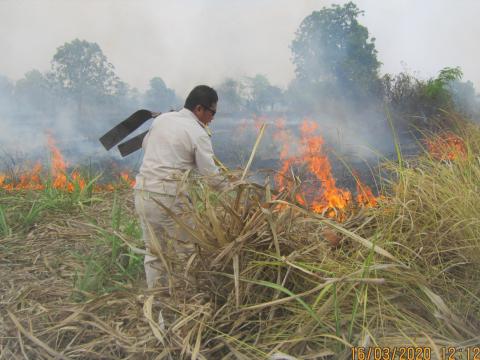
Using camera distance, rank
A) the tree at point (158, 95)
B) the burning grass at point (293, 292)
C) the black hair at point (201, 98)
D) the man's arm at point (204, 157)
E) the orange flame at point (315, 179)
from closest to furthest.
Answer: the burning grass at point (293, 292), the orange flame at point (315, 179), the man's arm at point (204, 157), the black hair at point (201, 98), the tree at point (158, 95)

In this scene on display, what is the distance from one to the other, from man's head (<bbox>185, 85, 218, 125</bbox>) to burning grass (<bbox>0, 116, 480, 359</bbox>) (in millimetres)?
1065

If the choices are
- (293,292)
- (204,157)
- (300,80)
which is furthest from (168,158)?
(300,80)

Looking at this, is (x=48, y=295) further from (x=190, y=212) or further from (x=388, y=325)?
(x=388, y=325)

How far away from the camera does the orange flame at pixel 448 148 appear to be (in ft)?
9.09

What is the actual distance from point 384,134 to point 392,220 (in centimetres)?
1253

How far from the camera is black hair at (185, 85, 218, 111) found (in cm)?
328

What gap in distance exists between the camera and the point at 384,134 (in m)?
14.1

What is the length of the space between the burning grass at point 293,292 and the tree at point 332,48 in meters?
13.9

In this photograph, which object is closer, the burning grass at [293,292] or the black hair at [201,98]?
the burning grass at [293,292]

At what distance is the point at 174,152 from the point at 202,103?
0.48 meters
